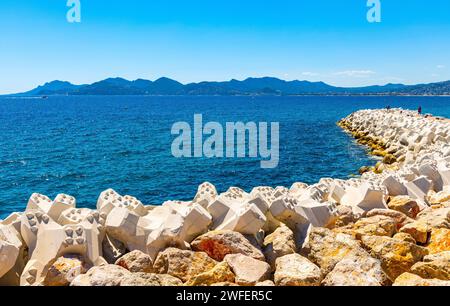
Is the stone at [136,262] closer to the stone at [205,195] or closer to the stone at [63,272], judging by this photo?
the stone at [63,272]

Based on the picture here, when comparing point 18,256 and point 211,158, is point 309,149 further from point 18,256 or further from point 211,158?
point 18,256

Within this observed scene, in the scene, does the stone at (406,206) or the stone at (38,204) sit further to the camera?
the stone at (406,206)

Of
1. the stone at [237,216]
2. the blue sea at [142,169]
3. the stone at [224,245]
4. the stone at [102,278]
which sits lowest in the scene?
the blue sea at [142,169]

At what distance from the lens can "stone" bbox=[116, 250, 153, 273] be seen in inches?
255

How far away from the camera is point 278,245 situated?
281 inches

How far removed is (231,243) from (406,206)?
4988 mm

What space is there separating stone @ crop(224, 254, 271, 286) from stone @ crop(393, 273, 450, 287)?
1864 mm

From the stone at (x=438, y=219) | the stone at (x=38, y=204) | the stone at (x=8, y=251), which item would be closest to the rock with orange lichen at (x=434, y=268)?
the stone at (x=438, y=219)

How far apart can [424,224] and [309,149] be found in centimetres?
2699

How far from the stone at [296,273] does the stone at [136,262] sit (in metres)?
2.06

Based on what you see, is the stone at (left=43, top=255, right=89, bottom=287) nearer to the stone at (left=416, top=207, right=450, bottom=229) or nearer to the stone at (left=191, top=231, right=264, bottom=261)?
the stone at (left=191, top=231, right=264, bottom=261)

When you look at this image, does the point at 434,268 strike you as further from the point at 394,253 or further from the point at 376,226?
the point at 376,226

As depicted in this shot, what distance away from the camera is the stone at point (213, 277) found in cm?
588

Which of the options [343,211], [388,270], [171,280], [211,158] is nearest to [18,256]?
[171,280]
